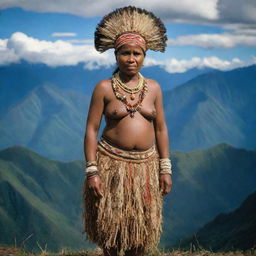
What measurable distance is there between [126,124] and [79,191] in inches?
4625

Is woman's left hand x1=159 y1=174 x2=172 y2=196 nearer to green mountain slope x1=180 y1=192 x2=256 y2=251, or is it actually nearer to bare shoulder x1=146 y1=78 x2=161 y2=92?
bare shoulder x1=146 y1=78 x2=161 y2=92

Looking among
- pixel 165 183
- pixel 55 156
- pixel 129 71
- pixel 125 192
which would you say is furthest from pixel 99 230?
pixel 55 156

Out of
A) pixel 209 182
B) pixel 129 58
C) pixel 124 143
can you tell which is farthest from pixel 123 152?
pixel 209 182

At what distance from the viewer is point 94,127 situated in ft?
14.3

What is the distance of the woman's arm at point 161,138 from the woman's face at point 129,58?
34 centimetres

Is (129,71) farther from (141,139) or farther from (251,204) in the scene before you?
(251,204)

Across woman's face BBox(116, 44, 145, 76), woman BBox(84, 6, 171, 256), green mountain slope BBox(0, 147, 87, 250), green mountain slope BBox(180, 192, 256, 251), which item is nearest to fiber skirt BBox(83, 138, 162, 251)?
woman BBox(84, 6, 171, 256)

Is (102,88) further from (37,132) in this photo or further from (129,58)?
(37,132)

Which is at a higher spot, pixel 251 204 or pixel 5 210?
pixel 251 204

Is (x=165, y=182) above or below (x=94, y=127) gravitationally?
below

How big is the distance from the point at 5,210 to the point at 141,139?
9185 centimetres

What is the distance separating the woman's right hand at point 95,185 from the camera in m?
4.22

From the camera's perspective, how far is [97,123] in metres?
4.38

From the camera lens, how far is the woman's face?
427 cm
